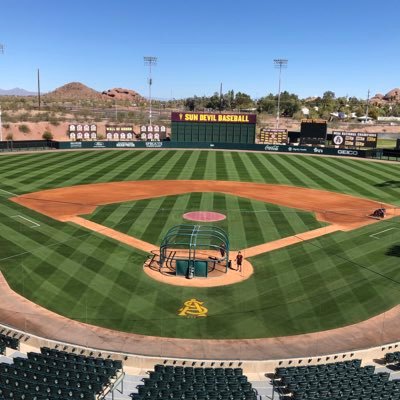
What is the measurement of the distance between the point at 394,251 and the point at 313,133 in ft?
208

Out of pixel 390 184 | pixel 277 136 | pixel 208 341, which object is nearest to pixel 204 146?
pixel 277 136

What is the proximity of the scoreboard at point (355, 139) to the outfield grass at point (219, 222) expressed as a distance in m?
46.5

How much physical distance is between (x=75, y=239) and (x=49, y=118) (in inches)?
4142

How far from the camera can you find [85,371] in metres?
14.9

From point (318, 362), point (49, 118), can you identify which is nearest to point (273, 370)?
point (318, 362)

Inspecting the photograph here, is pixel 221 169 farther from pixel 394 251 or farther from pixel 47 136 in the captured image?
pixel 47 136

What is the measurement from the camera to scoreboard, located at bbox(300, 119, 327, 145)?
8919 centimetres

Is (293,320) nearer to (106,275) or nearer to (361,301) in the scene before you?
(361,301)

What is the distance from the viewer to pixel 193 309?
2189 cm

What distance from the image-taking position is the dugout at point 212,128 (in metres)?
89.0

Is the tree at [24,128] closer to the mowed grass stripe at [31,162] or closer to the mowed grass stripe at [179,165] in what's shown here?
the mowed grass stripe at [31,162]

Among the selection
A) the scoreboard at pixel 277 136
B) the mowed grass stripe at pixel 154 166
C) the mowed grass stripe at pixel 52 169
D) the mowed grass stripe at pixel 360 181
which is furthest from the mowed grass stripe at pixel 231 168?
the mowed grass stripe at pixel 52 169

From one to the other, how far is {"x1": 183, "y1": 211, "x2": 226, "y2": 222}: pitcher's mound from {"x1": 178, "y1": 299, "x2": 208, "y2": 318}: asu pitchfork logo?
1404 cm

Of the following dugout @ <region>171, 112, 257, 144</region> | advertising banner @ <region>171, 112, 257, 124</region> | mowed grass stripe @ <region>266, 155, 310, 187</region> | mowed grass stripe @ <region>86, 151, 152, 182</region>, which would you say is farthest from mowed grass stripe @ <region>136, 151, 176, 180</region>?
mowed grass stripe @ <region>266, 155, 310, 187</region>
